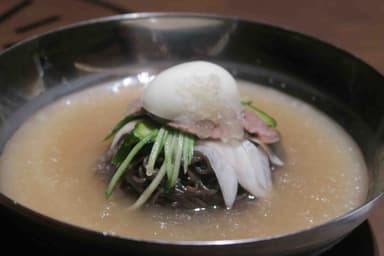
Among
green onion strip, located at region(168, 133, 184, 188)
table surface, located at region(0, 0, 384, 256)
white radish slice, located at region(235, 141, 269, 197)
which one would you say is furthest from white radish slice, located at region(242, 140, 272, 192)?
table surface, located at region(0, 0, 384, 256)

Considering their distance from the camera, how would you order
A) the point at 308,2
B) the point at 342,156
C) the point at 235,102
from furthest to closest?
1. the point at 308,2
2. the point at 342,156
3. the point at 235,102

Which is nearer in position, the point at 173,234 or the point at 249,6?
the point at 173,234

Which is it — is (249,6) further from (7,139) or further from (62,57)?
(7,139)

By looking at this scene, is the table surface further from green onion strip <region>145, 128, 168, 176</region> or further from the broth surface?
green onion strip <region>145, 128, 168, 176</region>

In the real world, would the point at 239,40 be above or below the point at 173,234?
above

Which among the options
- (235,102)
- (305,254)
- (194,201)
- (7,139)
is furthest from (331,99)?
(7,139)

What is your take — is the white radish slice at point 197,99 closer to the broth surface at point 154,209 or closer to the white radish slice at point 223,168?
the white radish slice at point 223,168
